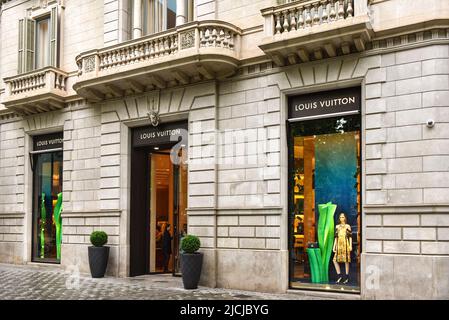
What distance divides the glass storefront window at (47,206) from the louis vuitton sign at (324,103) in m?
9.93

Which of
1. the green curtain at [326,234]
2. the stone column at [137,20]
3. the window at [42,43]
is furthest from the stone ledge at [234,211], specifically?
the window at [42,43]

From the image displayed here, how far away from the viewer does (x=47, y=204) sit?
67.7 feet

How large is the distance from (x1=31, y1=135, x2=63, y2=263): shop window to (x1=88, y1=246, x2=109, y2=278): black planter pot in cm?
352

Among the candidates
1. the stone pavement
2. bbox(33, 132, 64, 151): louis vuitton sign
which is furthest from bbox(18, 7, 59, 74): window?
the stone pavement

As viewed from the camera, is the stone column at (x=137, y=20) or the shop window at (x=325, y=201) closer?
the shop window at (x=325, y=201)

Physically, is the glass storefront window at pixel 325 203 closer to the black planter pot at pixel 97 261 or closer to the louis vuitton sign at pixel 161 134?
the louis vuitton sign at pixel 161 134

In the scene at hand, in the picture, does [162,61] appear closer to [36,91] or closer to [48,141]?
[36,91]

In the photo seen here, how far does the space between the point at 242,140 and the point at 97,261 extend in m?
6.11

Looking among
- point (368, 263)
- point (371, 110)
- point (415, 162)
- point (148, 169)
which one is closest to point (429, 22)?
point (371, 110)

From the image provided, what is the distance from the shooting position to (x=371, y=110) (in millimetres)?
12719

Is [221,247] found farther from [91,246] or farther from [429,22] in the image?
[429,22]

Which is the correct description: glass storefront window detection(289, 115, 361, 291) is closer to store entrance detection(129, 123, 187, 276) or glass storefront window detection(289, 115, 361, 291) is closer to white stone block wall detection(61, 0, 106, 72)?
store entrance detection(129, 123, 187, 276)

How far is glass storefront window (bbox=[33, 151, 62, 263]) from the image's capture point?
20109 millimetres

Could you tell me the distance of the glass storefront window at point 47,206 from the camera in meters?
20.1
